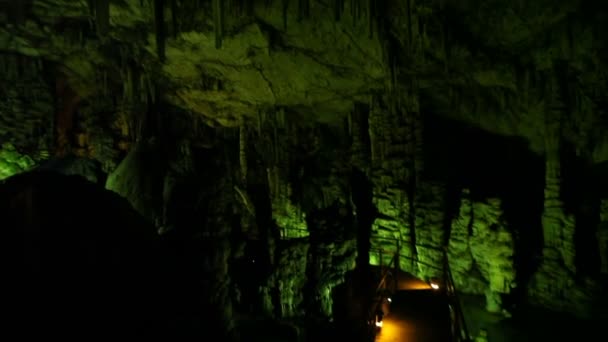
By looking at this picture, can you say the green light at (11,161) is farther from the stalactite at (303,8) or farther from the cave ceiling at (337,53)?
the stalactite at (303,8)

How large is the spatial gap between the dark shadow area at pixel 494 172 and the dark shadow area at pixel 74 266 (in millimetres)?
11264

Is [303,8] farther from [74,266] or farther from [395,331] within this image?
[74,266]

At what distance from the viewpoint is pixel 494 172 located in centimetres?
1470

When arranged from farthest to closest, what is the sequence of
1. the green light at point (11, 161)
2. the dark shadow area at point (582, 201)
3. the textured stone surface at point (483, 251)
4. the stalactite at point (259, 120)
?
the stalactite at point (259, 120) < the green light at point (11, 161) < the dark shadow area at point (582, 201) < the textured stone surface at point (483, 251)

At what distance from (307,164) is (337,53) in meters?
7.09

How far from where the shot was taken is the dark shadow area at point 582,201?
11234 millimetres

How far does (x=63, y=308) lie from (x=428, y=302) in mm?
5541

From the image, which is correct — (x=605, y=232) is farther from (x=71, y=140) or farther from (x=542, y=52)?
(x=71, y=140)

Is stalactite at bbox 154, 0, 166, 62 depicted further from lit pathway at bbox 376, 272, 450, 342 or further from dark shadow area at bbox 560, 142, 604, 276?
dark shadow area at bbox 560, 142, 604, 276

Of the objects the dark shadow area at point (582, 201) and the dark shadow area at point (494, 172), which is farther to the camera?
the dark shadow area at point (494, 172)

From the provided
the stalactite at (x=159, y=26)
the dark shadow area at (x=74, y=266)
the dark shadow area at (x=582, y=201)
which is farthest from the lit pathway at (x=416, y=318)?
the dark shadow area at (x=582, y=201)

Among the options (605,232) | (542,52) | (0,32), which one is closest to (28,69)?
(0,32)

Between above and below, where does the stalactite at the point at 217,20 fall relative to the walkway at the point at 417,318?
above

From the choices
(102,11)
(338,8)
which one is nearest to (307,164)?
(338,8)
